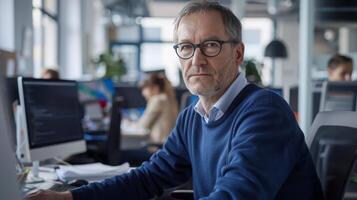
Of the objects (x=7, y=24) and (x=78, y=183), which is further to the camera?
(x=7, y=24)

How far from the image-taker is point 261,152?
132cm

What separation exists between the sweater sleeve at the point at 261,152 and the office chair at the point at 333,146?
0.75ft

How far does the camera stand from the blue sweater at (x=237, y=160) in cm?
130

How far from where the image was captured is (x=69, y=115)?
8.62 feet

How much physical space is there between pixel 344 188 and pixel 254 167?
0.42 metres

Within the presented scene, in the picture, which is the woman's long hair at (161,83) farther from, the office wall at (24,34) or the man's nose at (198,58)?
the man's nose at (198,58)

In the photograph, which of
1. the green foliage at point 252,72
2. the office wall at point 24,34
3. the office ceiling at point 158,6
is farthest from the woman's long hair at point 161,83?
the office ceiling at point 158,6

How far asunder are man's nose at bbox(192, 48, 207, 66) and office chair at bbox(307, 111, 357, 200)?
1.62 ft

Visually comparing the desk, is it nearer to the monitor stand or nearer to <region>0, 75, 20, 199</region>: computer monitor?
the monitor stand

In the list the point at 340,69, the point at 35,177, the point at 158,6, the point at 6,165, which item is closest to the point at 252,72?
the point at 35,177

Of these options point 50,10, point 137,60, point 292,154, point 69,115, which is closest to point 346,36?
Result: point 137,60

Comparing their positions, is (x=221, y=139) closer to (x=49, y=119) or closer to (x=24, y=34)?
(x=49, y=119)

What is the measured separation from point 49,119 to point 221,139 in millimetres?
1116

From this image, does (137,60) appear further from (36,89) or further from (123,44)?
(36,89)
